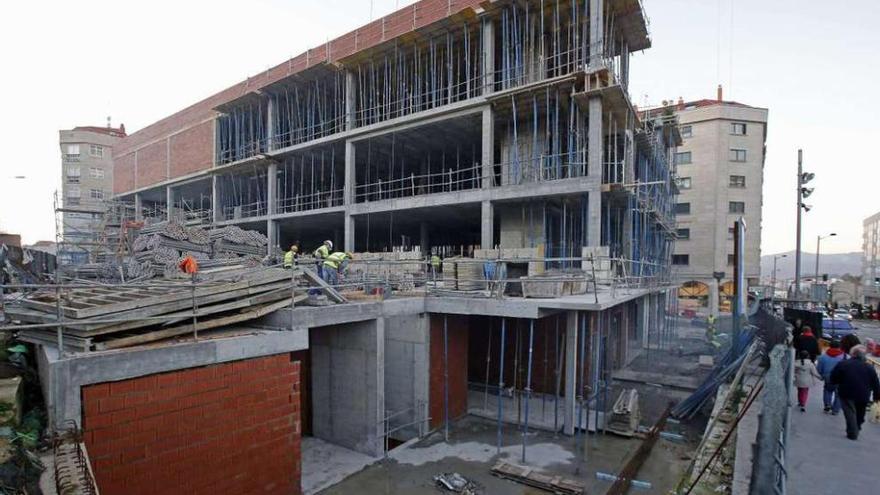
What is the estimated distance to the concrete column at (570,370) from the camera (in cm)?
1066

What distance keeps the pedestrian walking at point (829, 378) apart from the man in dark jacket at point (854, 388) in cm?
51

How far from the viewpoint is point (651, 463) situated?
9.61 metres

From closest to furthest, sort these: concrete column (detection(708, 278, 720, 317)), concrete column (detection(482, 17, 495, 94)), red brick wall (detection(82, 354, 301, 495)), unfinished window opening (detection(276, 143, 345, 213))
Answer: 1. red brick wall (detection(82, 354, 301, 495))
2. concrete column (detection(482, 17, 495, 94))
3. unfinished window opening (detection(276, 143, 345, 213))
4. concrete column (detection(708, 278, 720, 317))

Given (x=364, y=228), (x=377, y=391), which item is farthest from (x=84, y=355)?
(x=364, y=228)

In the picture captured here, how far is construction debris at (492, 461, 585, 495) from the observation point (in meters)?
8.27

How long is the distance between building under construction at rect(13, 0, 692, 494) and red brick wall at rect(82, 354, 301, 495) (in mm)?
26

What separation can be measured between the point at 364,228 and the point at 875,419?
25.4m

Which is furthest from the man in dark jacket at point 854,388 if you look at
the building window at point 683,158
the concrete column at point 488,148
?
the building window at point 683,158

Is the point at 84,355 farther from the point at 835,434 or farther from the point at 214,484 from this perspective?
the point at 835,434

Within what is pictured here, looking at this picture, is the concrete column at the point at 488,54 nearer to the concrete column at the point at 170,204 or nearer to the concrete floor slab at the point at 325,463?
the concrete floor slab at the point at 325,463

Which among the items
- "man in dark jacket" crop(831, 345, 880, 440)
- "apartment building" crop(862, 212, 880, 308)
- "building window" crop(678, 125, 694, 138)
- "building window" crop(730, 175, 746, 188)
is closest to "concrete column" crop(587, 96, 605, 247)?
"man in dark jacket" crop(831, 345, 880, 440)

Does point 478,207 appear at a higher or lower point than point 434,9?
lower

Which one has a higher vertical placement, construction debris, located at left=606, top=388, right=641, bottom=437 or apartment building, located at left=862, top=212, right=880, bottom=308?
apartment building, located at left=862, top=212, right=880, bottom=308

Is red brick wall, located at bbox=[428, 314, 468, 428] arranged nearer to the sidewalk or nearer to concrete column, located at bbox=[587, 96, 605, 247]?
concrete column, located at bbox=[587, 96, 605, 247]
